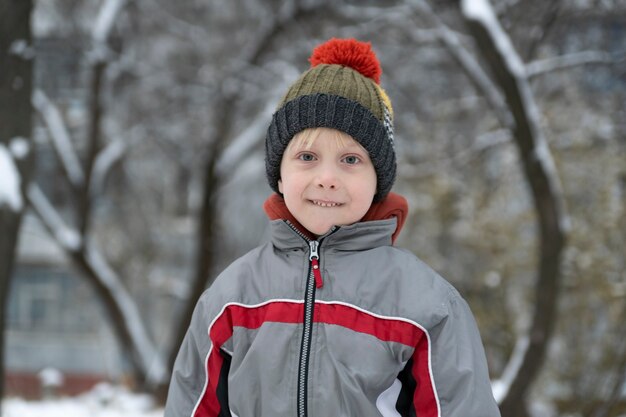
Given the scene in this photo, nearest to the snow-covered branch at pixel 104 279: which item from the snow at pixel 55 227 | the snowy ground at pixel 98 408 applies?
the snow at pixel 55 227

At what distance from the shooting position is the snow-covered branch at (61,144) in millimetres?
8938

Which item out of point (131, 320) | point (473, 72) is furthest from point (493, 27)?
point (131, 320)

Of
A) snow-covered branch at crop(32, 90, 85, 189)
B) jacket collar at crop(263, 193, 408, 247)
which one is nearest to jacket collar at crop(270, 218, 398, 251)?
jacket collar at crop(263, 193, 408, 247)

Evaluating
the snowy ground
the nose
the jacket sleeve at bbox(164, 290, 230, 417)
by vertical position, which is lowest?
the snowy ground

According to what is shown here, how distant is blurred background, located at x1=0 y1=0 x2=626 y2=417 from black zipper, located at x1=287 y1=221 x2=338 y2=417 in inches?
141

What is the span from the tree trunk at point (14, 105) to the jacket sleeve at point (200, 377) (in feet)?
10.0

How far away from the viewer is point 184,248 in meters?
15.0

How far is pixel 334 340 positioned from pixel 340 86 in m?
0.58

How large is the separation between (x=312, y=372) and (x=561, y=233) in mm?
4281

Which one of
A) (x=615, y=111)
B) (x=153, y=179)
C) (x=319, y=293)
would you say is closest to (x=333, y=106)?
(x=319, y=293)

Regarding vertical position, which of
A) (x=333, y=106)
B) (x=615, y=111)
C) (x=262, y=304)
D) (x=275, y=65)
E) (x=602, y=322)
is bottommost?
(x=602, y=322)

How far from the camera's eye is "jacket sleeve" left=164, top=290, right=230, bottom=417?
1.85 m

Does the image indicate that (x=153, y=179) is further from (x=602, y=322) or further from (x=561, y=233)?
(x=561, y=233)

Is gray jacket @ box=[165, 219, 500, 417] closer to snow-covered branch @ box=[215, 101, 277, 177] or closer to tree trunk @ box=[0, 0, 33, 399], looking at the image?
tree trunk @ box=[0, 0, 33, 399]
